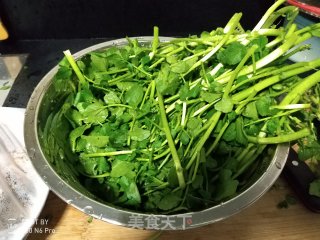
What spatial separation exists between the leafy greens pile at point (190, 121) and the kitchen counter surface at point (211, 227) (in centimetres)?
12

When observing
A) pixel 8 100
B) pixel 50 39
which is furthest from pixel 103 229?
pixel 50 39

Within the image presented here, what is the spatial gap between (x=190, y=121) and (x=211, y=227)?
0.86ft

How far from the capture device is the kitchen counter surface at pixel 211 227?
→ 674 mm

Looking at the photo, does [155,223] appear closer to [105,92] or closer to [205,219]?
[205,219]

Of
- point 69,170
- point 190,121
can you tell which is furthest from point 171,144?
point 69,170

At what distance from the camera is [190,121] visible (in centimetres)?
59

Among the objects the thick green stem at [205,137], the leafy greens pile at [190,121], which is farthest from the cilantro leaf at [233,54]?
the thick green stem at [205,137]

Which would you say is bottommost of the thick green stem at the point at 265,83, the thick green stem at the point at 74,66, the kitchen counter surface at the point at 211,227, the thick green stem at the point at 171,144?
the kitchen counter surface at the point at 211,227

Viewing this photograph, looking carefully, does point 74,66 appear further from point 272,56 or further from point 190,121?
point 272,56

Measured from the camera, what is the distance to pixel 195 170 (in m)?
0.56
